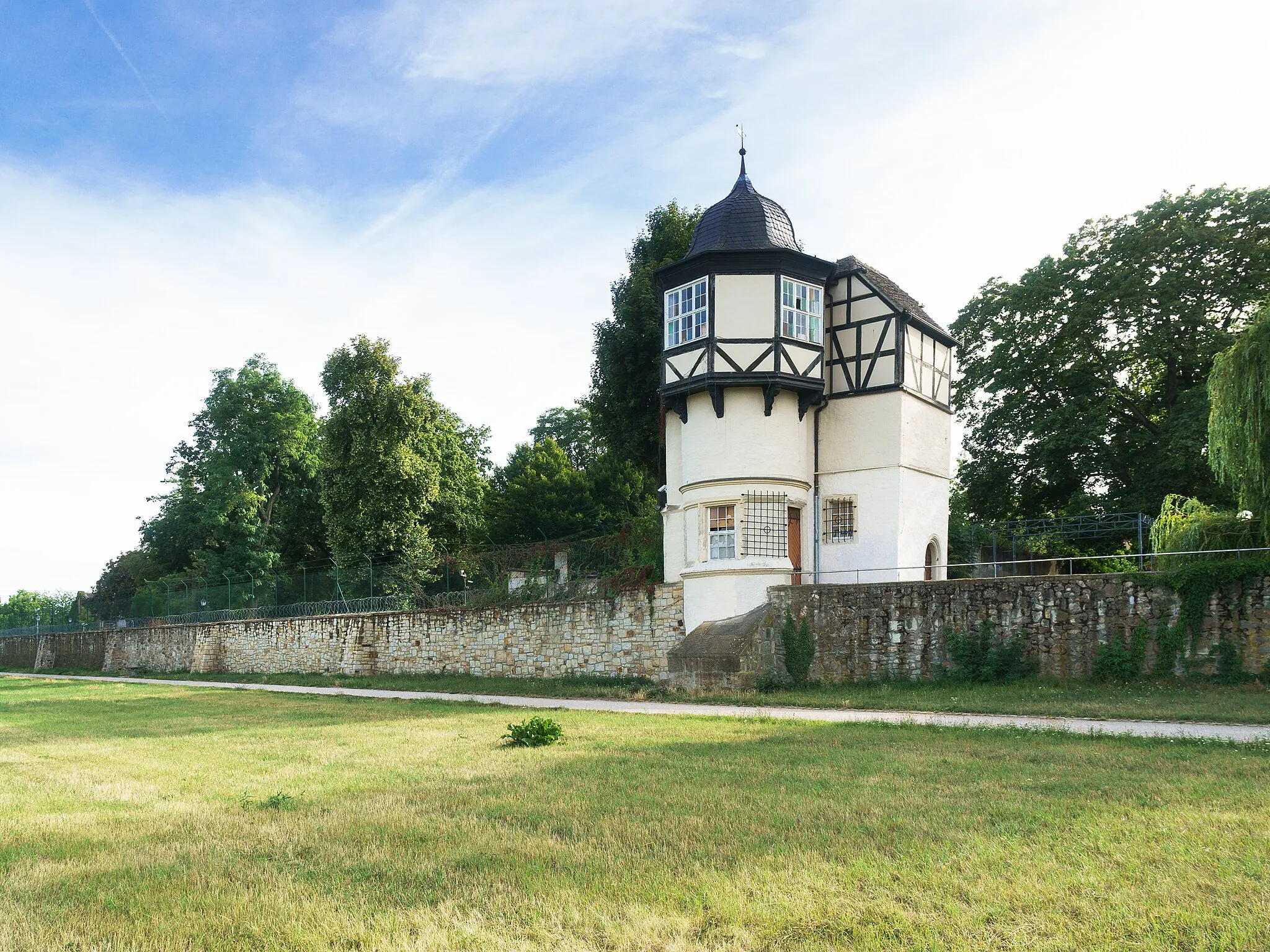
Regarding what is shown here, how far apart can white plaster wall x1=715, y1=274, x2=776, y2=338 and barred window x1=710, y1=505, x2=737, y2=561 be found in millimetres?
4180

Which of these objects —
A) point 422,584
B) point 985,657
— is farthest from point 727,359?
point 422,584

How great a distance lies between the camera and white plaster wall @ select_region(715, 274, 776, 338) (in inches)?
899

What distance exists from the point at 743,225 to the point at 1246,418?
11.7 m


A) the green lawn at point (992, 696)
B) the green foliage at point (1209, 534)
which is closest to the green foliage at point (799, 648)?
the green lawn at point (992, 696)

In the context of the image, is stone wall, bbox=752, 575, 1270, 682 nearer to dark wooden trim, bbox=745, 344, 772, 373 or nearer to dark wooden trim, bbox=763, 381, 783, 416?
dark wooden trim, bbox=763, 381, 783, 416

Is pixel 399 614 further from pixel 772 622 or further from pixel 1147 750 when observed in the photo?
pixel 1147 750

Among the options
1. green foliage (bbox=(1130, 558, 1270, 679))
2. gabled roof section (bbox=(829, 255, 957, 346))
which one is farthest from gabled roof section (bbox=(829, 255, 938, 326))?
green foliage (bbox=(1130, 558, 1270, 679))

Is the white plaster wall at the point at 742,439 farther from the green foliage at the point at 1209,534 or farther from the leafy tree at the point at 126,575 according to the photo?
the leafy tree at the point at 126,575

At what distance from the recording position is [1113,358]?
29938 mm

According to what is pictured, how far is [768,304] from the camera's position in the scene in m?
22.9

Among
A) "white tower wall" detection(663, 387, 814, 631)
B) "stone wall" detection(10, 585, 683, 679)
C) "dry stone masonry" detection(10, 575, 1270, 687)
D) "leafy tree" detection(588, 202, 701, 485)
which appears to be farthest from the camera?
"leafy tree" detection(588, 202, 701, 485)

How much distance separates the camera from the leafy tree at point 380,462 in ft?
123

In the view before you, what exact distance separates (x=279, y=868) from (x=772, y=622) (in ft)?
51.7

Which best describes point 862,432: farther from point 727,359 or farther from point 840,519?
point 727,359
